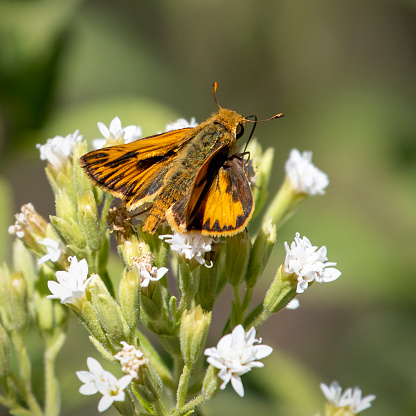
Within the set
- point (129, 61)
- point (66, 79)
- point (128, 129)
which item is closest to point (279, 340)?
point (129, 61)

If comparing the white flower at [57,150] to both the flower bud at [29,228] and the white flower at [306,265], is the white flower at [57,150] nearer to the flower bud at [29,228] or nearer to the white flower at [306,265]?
the flower bud at [29,228]

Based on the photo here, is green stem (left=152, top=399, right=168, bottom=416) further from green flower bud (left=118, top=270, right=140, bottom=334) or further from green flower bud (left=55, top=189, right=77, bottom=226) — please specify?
green flower bud (left=55, top=189, right=77, bottom=226)

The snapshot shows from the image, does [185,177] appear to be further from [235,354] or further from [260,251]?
[235,354]

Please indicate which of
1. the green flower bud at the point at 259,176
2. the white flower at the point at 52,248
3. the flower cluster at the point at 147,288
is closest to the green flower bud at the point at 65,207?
the flower cluster at the point at 147,288

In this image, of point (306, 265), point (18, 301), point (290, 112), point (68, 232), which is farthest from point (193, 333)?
point (290, 112)

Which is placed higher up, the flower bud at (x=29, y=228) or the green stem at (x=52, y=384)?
the flower bud at (x=29, y=228)

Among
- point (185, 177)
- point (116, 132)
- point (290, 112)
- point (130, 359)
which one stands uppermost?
point (290, 112)
